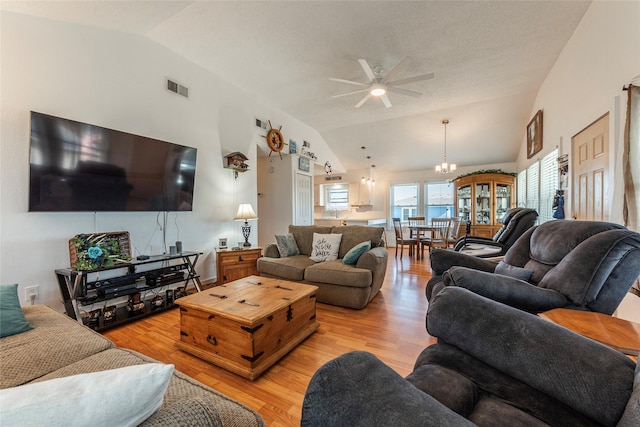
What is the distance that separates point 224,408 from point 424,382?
65 cm

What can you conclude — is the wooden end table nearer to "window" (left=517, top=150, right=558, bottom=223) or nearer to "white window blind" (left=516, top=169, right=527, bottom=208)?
"window" (left=517, top=150, right=558, bottom=223)

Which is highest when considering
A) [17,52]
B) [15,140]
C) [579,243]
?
[17,52]

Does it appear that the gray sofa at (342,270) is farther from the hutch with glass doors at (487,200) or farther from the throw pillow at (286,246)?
the hutch with glass doors at (487,200)

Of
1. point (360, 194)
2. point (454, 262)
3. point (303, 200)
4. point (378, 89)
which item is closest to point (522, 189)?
point (360, 194)

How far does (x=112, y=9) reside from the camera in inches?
95.7

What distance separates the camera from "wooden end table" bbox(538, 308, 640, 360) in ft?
2.91

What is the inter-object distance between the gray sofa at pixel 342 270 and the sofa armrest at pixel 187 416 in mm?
2236

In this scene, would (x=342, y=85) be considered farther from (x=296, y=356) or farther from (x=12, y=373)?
(x=12, y=373)

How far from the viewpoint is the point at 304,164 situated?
5.93 meters

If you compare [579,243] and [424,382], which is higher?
[579,243]

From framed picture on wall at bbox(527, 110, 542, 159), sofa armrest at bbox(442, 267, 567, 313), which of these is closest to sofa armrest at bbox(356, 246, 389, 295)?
sofa armrest at bbox(442, 267, 567, 313)

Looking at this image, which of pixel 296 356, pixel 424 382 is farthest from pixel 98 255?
pixel 424 382

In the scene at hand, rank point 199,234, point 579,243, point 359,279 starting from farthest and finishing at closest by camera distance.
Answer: point 199,234, point 359,279, point 579,243

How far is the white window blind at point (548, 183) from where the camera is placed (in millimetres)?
3576
